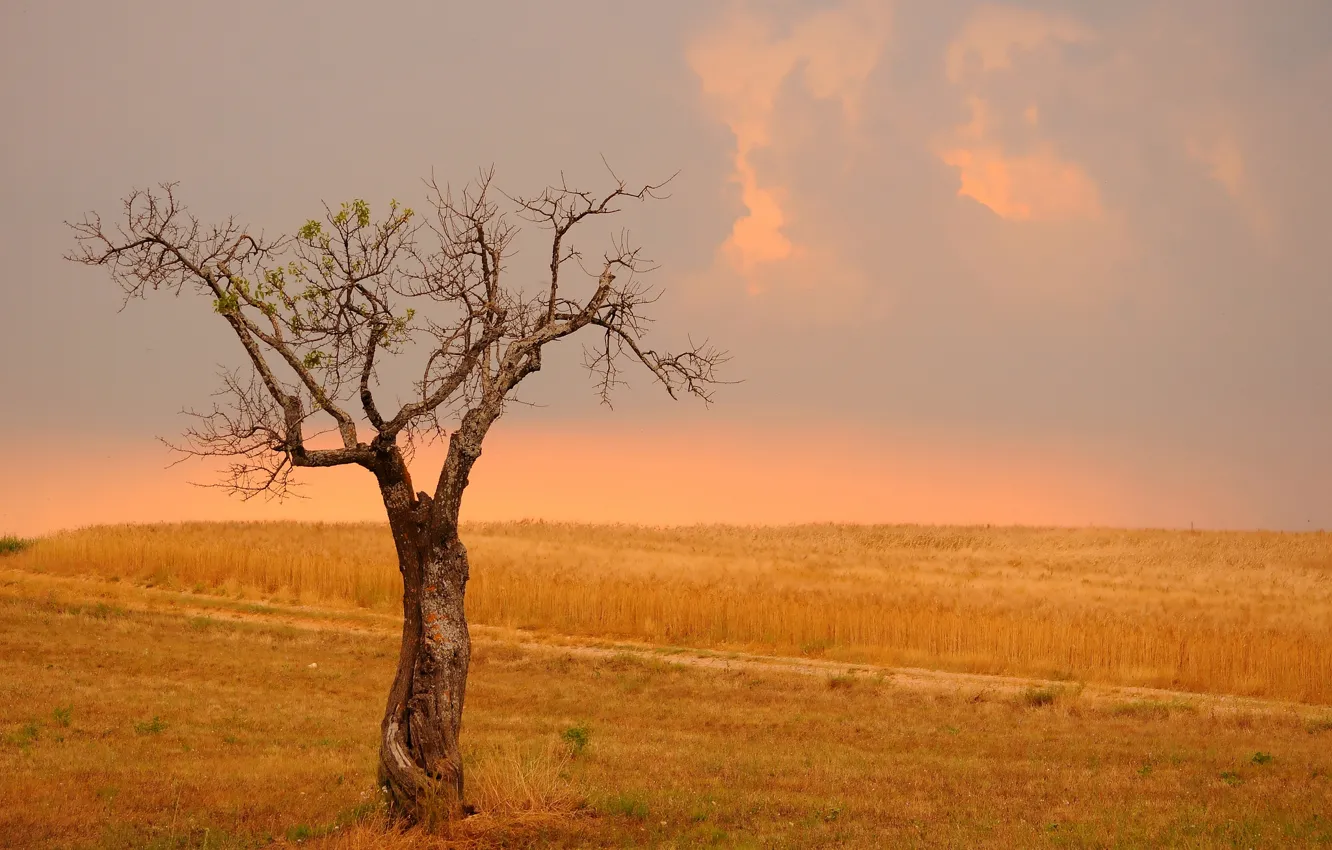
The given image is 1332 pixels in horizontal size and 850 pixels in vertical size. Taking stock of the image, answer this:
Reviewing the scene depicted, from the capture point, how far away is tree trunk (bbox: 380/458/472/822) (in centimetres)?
1040

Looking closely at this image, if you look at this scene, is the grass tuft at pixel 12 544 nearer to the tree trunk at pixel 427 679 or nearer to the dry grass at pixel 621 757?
the dry grass at pixel 621 757

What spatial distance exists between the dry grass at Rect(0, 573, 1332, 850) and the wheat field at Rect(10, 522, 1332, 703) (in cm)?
537

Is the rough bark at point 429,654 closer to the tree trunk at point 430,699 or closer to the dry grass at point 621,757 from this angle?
the tree trunk at point 430,699

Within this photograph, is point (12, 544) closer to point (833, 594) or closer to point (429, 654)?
point (833, 594)

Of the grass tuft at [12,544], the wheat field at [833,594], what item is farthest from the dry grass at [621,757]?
the grass tuft at [12,544]

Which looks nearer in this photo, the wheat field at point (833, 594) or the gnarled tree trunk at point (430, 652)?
the gnarled tree trunk at point (430, 652)

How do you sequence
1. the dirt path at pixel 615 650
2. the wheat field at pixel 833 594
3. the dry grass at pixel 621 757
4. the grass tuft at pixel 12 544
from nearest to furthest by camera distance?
the dry grass at pixel 621 757 < the dirt path at pixel 615 650 < the wheat field at pixel 833 594 < the grass tuft at pixel 12 544

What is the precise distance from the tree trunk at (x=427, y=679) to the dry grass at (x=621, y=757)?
0.44m

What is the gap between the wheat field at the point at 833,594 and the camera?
26.8 metres

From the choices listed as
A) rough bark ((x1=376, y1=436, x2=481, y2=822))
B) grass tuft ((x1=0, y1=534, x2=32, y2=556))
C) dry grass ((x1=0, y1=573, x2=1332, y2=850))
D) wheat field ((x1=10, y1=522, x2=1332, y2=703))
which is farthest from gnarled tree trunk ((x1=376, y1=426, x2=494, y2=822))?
grass tuft ((x1=0, y1=534, x2=32, y2=556))

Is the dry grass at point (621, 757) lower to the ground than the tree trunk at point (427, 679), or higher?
lower

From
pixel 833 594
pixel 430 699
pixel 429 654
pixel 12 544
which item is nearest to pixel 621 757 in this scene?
pixel 430 699

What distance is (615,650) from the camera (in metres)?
27.9

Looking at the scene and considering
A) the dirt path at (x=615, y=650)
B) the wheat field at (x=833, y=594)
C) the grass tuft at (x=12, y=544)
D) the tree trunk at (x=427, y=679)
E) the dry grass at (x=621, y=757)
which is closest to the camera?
the tree trunk at (x=427, y=679)
